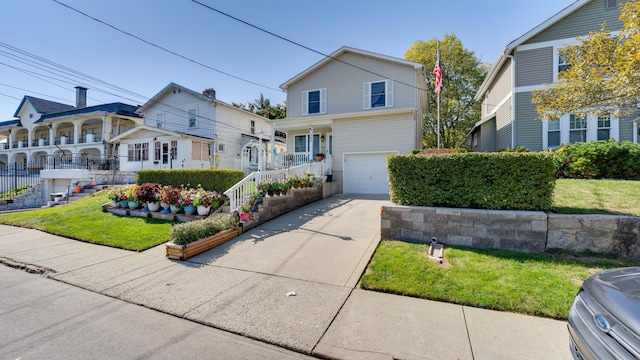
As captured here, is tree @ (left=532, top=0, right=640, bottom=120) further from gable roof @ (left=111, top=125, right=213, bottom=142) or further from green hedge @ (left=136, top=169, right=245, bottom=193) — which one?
gable roof @ (left=111, top=125, right=213, bottom=142)

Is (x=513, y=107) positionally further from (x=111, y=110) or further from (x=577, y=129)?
(x=111, y=110)

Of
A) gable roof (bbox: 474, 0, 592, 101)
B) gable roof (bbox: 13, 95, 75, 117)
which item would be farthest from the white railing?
gable roof (bbox: 13, 95, 75, 117)

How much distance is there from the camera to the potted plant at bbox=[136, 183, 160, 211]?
8.93 m

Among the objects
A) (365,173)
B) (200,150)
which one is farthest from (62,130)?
(365,173)

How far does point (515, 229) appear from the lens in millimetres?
5121

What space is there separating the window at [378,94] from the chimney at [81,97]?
30630 mm

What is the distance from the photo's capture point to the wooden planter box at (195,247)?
18.1 feet

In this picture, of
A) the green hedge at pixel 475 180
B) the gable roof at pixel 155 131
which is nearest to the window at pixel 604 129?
the green hedge at pixel 475 180

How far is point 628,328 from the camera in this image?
1811mm

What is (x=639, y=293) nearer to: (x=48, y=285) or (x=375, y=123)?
(x=48, y=285)

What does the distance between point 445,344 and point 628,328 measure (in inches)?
56.8

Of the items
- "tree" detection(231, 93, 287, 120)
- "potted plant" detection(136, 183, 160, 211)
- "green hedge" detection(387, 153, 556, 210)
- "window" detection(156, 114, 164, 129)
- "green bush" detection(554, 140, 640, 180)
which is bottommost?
"potted plant" detection(136, 183, 160, 211)

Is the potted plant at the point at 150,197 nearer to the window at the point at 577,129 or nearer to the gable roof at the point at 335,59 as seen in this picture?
the gable roof at the point at 335,59

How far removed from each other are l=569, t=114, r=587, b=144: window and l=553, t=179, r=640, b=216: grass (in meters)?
4.82
